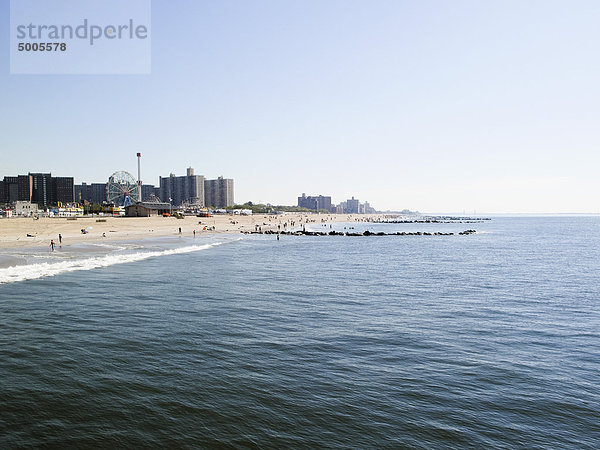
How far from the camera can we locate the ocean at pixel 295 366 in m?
11.9

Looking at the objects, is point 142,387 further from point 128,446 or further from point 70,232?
point 70,232

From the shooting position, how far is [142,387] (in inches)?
570

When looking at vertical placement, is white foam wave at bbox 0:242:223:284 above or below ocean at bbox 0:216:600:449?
above

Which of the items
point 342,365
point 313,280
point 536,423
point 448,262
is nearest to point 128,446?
point 342,365

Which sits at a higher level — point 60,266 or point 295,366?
point 60,266

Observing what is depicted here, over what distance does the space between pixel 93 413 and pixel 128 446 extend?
2.50 metres

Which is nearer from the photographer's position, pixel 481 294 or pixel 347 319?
pixel 347 319

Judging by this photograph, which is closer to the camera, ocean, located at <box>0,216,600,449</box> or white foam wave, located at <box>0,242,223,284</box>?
ocean, located at <box>0,216,600,449</box>

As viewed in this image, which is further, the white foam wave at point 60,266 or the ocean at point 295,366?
the white foam wave at point 60,266

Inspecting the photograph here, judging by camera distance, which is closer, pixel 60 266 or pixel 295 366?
pixel 295 366

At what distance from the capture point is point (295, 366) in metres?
16.6

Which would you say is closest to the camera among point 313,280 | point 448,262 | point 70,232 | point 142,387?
point 142,387

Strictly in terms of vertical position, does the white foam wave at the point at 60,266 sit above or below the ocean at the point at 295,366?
above

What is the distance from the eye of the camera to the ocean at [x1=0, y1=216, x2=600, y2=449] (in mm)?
11938
